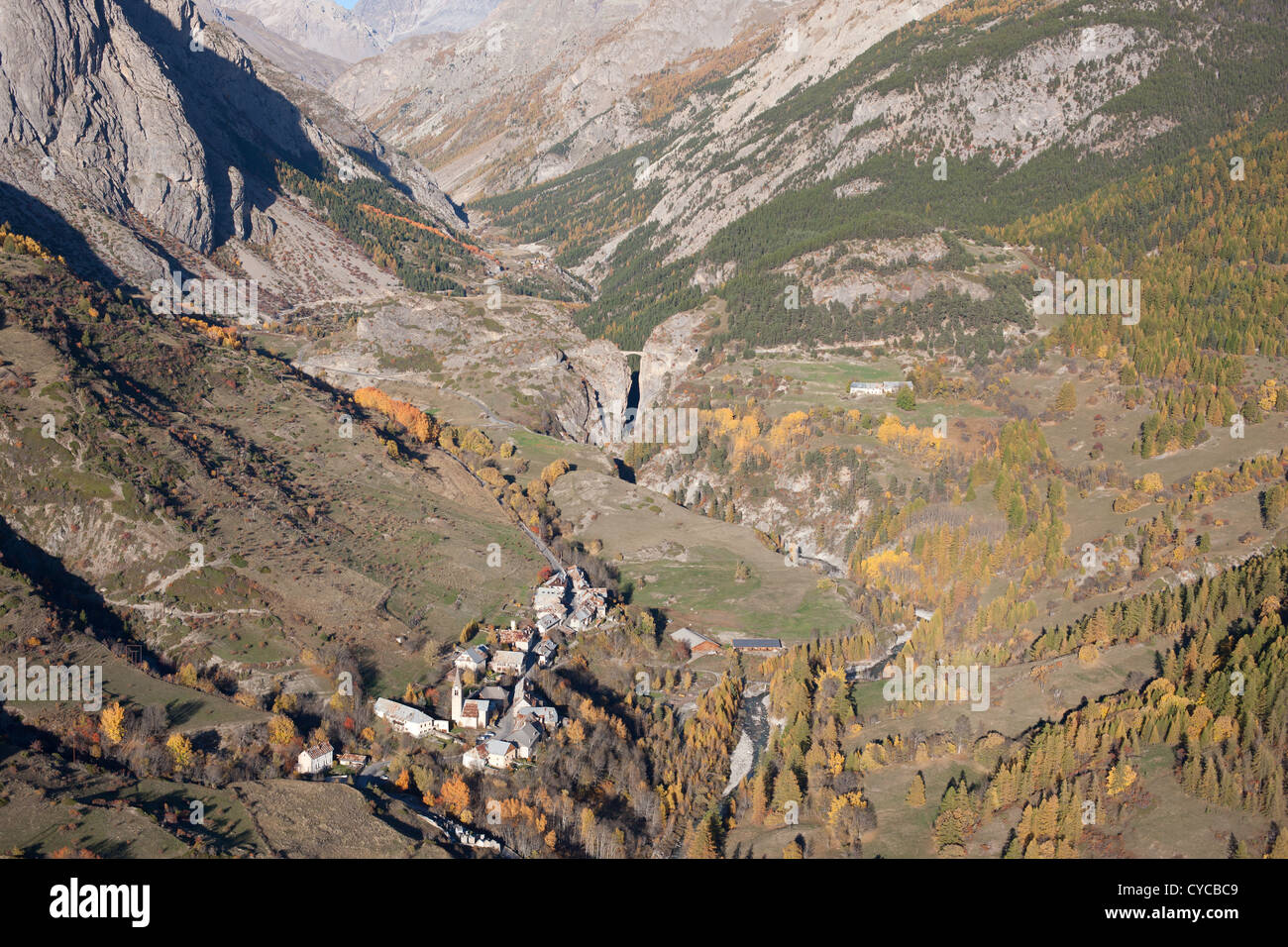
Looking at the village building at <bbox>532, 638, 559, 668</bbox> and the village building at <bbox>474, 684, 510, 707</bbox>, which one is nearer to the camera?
the village building at <bbox>474, 684, 510, 707</bbox>

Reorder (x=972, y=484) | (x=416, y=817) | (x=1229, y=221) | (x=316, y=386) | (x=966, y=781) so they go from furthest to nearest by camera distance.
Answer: (x=1229, y=221) → (x=316, y=386) → (x=972, y=484) → (x=966, y=781) → (x=416, y=817)

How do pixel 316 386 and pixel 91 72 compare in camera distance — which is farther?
pixel 91 72

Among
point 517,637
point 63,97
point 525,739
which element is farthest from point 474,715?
point 63,97

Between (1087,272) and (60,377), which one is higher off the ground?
(1087,272)

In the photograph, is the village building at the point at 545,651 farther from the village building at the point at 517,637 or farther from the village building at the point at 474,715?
the village building at the point at 474,715

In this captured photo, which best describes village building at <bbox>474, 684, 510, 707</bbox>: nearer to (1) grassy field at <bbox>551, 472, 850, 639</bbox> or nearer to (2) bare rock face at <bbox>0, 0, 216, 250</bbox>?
(1) grassy field at <bbox>551, 472, 850, 639</bbox>

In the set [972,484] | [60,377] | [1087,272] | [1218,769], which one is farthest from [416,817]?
[1087,272]

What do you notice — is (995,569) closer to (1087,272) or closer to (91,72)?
(1087,272)

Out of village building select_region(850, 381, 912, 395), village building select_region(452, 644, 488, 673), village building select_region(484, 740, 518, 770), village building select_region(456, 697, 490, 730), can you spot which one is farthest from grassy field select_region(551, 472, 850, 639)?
village building select_region(850, 381, 912, 395)
